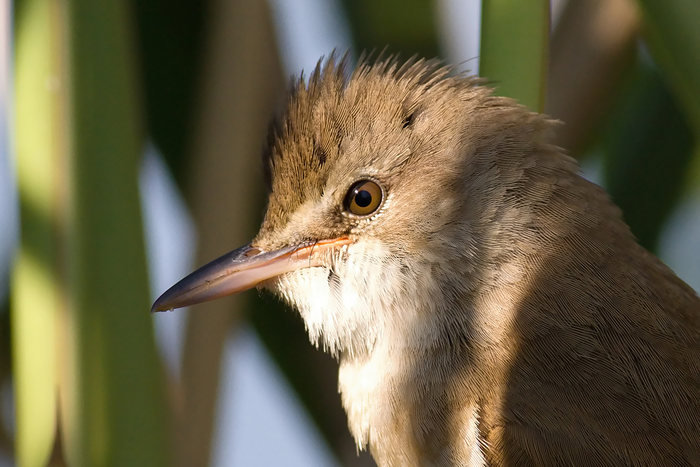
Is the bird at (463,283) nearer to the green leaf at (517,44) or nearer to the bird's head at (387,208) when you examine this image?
the bird's head at (387,208)

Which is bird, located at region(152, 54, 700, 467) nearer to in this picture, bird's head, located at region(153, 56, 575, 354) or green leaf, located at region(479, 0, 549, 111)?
bird's head, located at region(153, 56, 575, 354)

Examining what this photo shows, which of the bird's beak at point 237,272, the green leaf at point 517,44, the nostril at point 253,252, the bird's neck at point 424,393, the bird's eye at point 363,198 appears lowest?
the bird's neck at point 424,393

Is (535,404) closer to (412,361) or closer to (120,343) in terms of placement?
(412,361)

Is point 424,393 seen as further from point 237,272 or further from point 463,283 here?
point 237,272

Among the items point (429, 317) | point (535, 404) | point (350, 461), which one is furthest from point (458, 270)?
point (350, 461)

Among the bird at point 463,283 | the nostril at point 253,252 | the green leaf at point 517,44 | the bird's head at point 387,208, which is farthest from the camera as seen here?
the nostril at point 253,252

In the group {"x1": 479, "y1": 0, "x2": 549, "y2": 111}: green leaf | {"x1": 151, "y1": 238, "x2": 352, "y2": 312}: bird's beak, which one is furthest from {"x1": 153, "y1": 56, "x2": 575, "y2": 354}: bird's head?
{"x1": 479, "y1": 0, "x2": 549, "y2": 111}: green leaf

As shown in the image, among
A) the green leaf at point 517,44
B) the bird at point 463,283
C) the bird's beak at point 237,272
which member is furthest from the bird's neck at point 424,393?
the green leaf at point 517,44
